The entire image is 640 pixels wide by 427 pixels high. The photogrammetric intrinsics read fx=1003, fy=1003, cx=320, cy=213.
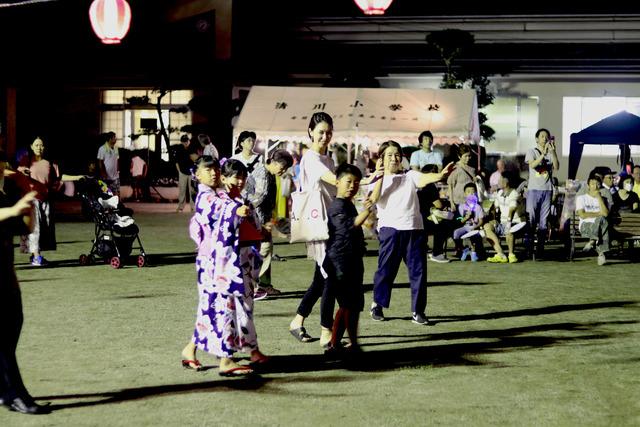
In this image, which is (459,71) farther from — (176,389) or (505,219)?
(176,389)

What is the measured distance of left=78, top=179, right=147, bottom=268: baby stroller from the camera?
14.3 metres

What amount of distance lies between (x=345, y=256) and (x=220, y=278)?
1.32m

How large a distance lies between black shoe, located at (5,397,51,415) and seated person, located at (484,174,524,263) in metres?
10.6

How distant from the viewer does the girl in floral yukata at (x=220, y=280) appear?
6910 mm

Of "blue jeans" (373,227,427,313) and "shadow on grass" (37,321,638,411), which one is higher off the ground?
"blue jeans" (373,227,427,313)

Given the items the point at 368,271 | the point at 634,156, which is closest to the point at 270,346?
the point at 368,271

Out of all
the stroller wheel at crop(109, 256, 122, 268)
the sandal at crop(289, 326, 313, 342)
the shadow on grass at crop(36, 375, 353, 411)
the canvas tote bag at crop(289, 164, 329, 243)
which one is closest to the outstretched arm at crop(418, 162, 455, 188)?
the canvas tote bag at crop(289, 164, 329, 243)

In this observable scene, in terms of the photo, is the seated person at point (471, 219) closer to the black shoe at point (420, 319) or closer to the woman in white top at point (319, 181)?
the black shoe at point (420, 319)

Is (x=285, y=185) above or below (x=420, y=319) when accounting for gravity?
above

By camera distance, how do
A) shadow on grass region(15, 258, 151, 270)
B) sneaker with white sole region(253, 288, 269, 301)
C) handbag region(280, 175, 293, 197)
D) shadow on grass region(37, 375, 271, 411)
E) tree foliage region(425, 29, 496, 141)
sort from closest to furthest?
shadow on grass region(37, 375, 271, 411)
sneaker with white sole region(253, 288, 269, 301)
shadow on grass region(15, 258, 151, 270)
handbag region(280, 175, 293, 197)
tree foliage region(425, 29, 496, 141)

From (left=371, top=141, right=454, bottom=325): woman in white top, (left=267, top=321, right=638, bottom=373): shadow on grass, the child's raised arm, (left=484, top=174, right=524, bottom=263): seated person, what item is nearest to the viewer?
(left=267, top=321, right=638, bottom=373): shadow on grass

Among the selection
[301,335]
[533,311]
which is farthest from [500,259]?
[301,335]

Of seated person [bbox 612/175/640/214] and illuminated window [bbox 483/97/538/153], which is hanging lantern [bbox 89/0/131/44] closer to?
seated person [bbox 612/175/640/214]

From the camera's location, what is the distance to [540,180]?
1577 cm
